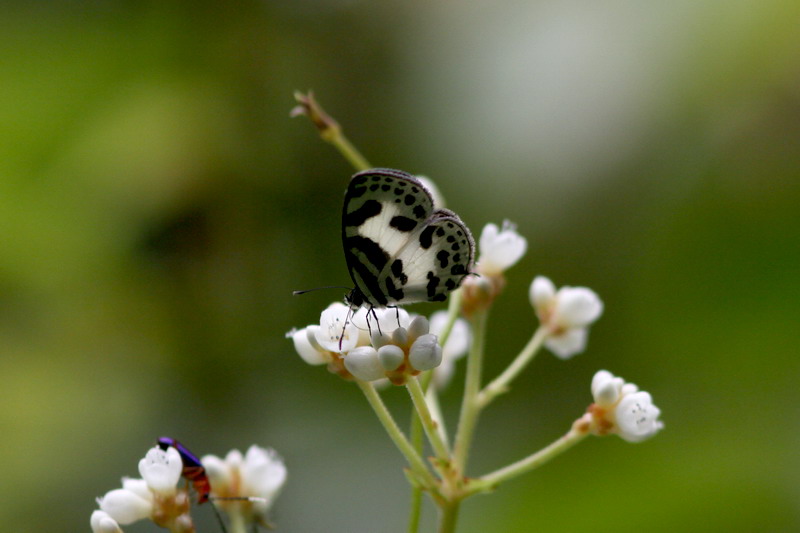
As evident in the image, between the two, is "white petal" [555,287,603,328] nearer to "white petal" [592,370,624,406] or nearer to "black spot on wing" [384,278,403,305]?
"white petal" [592,370,624,406]

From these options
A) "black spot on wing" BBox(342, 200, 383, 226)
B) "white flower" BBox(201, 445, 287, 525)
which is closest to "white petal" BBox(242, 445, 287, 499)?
"white flower" BBox(201, 445, 287, 525)

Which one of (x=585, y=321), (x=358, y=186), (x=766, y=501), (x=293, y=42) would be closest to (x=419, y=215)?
(x=358, y=186)

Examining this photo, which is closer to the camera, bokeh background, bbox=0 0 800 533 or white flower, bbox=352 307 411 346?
white flower, bbox=352 307 411 346

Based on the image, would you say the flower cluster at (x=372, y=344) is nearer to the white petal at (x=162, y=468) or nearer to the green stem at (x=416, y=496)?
the green stem at (x=416, y=496)

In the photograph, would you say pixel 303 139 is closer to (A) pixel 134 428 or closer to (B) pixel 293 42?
(B) pixel 293 42

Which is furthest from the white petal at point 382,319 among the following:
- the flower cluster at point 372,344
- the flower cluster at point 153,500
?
the flower cluster at point 153,500

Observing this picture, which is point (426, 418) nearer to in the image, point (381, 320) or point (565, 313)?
point (381, 320)

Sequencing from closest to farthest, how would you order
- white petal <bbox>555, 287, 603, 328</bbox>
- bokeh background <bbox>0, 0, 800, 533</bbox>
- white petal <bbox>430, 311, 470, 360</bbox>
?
1. white petal <bbox>555, 287, 603, 328</bbox>
2. white petal <bbox>430, 311, 470, 360</bbox>
3. bokeh background <bbox>0, 0, 800, 533</bbox>

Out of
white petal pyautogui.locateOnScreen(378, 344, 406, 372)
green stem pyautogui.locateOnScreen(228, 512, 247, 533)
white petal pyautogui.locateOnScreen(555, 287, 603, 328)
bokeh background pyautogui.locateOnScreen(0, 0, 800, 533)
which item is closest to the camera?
white petal pyautogui.locateOnScreen(378, 344, 406, 372)
